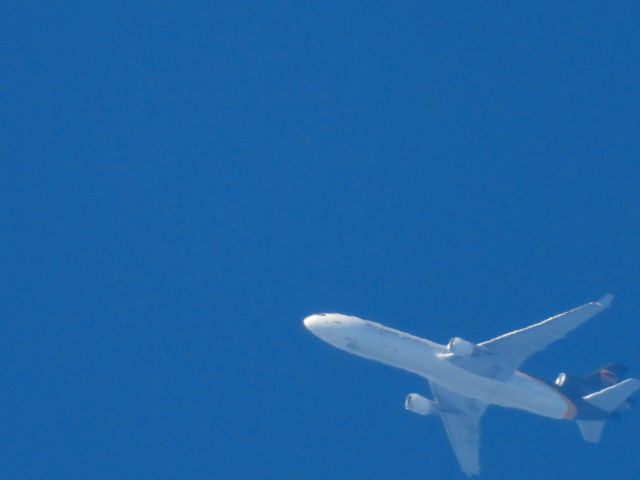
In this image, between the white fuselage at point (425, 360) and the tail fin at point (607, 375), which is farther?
the tail fin at point (607, 375)

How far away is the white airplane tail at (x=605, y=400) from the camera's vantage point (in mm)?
78250

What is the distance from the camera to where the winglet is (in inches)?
2746

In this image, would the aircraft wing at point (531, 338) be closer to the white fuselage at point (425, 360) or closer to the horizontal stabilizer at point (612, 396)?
the white fuselage at point (425, 360)

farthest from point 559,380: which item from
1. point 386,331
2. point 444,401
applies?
point 386,331

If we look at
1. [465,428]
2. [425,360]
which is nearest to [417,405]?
[465,428]

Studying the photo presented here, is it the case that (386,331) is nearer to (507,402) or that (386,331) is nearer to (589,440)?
(507,402)

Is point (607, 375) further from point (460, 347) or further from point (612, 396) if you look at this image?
point (460, 347)

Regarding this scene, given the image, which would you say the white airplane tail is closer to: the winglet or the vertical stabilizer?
the vertical stabilizer

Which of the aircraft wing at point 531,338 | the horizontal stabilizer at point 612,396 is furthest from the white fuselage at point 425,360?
the horizontal stabilizer at point 612,396

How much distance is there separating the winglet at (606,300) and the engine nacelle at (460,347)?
8816mm

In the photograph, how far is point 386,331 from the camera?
244ft

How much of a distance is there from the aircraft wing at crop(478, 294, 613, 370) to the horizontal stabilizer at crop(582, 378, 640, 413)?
7095mm

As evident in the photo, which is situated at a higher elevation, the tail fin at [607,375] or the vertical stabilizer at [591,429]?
the tail fin at [607,375]

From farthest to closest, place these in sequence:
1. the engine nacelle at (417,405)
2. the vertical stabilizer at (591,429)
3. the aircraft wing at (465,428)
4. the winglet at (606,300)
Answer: the aircraft wing at (465,428), the engine nacelle at (417,405), the vertical stabilizer at (591,429), the winglet at (606,300)
